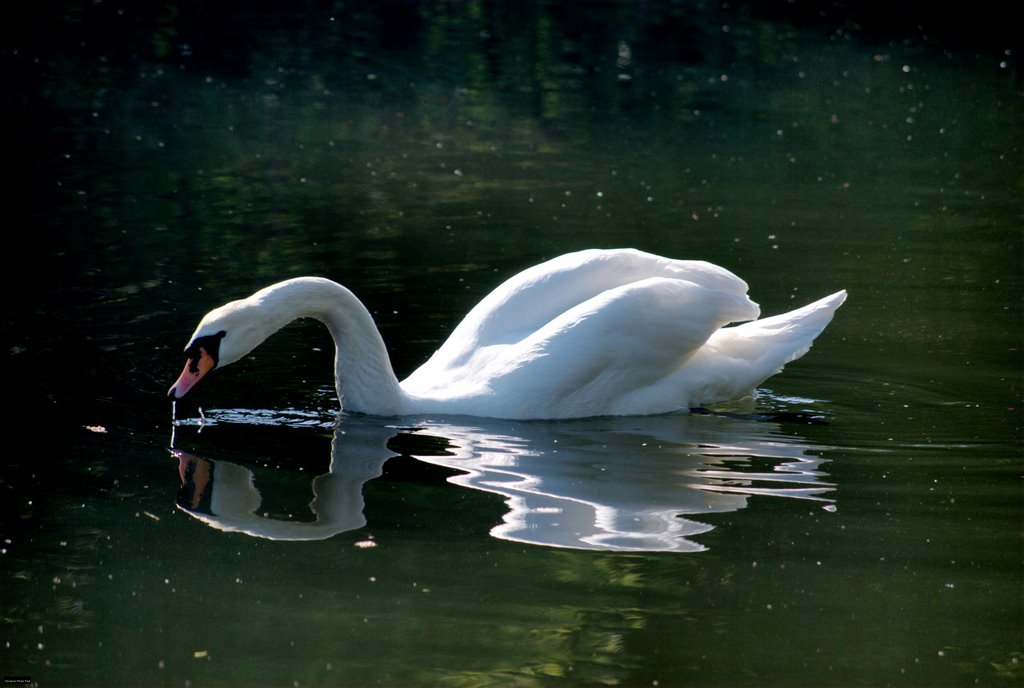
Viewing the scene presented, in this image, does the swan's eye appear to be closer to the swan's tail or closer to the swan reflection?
the swan reflection

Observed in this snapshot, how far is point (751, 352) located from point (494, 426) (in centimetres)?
169

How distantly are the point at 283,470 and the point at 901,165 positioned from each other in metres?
11.0

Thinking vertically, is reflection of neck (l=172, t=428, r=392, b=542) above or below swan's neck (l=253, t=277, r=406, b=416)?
below

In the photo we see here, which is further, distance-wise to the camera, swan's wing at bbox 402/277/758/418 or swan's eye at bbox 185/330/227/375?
swan's wing at bbox 402/277/758/418

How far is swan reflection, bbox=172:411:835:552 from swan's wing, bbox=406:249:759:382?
558mm

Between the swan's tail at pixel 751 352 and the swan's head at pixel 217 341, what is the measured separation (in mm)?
2532

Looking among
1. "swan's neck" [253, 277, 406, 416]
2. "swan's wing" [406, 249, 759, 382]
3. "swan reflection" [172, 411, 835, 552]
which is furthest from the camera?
"swan's wing" [406, 249, 759, 382]

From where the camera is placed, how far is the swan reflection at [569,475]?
6.91 meters

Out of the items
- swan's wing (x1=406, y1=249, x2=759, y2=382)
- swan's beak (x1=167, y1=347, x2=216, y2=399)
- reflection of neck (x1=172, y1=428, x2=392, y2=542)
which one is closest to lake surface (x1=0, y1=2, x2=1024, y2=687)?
reflection of neck (x1=172, y1=428, x2=392, y2=542)

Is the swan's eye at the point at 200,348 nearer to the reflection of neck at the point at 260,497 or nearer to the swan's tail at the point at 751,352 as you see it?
the reflection of neck at the point at 260,497

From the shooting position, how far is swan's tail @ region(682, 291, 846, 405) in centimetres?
904

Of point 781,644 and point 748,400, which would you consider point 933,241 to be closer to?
point 748,400

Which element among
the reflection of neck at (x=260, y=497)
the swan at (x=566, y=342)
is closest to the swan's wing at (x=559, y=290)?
the swan at (x=566, y=342)

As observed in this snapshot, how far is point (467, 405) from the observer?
28.0 ft
